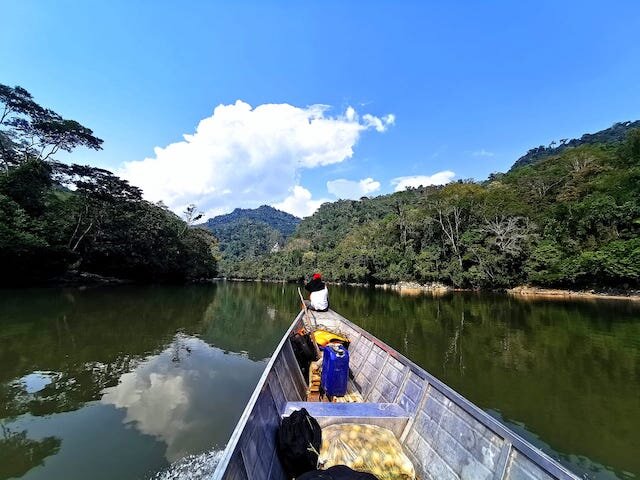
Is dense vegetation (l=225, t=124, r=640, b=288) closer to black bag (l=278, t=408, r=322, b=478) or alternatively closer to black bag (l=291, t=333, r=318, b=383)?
black bag (l=291, t=333, r=318, b=383)

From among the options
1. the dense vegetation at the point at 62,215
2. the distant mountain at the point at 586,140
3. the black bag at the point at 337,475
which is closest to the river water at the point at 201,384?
the black bag at the point at 337,475

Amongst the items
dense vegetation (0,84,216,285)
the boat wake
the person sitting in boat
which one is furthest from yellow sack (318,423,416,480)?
dense vegetation (0,84,216,285)

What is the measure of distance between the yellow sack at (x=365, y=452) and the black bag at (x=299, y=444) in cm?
13

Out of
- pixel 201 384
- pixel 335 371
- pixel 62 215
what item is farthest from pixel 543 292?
pixel 62 215

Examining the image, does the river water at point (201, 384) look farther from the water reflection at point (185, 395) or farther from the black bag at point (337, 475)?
the black bag at point (337, 475)

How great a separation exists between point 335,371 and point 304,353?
1175 mm

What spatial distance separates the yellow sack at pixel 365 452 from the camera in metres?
3.12

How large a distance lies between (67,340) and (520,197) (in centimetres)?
4934

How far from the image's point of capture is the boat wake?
14.1 ft

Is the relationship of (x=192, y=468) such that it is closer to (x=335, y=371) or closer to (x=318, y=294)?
(x=335, y=371)

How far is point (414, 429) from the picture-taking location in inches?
148

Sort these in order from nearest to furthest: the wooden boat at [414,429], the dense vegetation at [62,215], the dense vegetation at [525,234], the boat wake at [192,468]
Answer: the wooden boat at [414,429] < the boat wake at [192,468] < the dense vegetation at [62,215] < the dense vegetation at [525,234]

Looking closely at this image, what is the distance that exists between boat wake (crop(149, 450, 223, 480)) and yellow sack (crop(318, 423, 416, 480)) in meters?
1.91

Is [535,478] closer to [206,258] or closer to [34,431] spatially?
[34,431]
